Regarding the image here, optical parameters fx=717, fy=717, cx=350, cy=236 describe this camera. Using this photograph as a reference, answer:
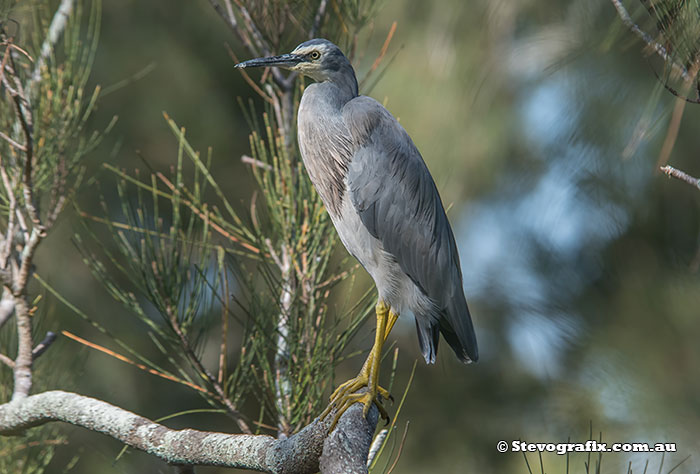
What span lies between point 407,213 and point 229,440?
0.46m

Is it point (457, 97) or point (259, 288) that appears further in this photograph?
point (259, 288)

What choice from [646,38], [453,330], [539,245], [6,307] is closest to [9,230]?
[6,307]

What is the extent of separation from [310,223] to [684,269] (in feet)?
4.19

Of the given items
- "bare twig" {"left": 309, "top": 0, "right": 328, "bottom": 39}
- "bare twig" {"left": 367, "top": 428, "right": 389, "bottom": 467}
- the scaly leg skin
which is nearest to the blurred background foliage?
"bare twig" {"left": 309, "top": 0, "right": 328, "bottom": 39}

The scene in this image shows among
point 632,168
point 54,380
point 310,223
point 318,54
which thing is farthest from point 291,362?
point 632,168

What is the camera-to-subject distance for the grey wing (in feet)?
3.70

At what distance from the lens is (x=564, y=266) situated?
89.6 inches

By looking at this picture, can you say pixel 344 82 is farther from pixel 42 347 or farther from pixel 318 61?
pixel 42 347

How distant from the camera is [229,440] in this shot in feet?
3.08

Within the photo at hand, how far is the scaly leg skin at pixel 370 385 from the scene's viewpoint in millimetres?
993

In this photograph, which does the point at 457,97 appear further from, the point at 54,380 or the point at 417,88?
the point at 54,380

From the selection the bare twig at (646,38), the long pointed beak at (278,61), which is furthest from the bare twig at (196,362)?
the bare twig at (646,38)

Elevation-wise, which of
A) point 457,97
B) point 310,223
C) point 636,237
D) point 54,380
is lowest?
point 54,380

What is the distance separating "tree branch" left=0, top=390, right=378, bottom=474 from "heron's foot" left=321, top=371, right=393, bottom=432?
→ 0.04 feet
